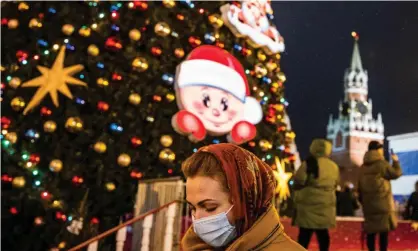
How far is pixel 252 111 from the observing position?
6.39 meters

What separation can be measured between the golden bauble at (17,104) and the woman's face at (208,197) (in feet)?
14.4

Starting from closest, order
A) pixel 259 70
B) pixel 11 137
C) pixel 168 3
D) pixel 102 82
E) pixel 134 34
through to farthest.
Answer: pixel 11 137, pixel 102 82, pixel 134 34, pixel 168 3, pixel 259 70

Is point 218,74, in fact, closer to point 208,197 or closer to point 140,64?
point 140,64

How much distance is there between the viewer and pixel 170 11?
6.06 meters

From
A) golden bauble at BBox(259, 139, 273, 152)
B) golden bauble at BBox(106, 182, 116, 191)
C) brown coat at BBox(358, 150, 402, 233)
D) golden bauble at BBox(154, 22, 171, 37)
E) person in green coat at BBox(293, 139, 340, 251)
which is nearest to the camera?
person in green coat at BBox(293, 139, 340, 251)

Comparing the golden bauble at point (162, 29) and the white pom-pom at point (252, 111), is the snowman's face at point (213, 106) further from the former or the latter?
the golden bauble at point (162, 29)

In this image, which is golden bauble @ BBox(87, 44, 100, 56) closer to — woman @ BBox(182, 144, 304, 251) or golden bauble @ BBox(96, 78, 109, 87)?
golden bauble @ BBox(96, 78, 109, 87)

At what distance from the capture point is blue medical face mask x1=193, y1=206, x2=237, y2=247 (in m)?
1.41

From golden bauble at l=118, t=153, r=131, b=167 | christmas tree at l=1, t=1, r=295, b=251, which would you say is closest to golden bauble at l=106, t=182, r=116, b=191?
christmas tree at l=1, t=1, r=295, b=251

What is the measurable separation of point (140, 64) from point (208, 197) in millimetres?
4325

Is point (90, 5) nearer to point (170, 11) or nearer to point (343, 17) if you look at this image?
point (170, 11)

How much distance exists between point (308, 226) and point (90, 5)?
144 inches

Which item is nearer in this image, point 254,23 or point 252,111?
point 252,111

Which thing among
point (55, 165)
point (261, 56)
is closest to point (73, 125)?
point (55, 165)
